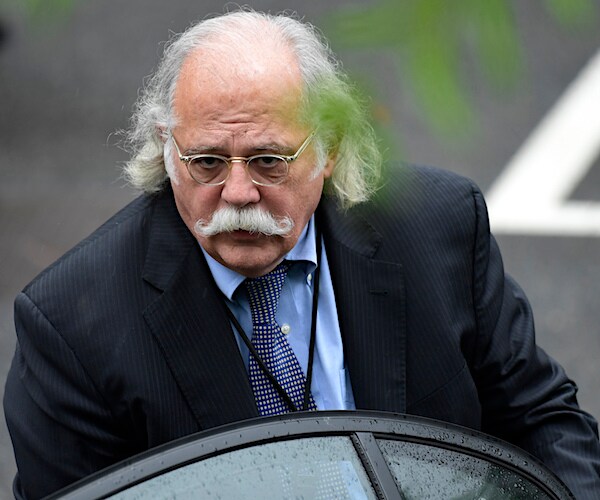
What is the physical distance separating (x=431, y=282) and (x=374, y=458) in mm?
785

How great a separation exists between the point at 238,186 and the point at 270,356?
440 mm

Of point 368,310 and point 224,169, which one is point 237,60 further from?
point 368,310

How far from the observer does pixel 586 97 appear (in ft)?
23.7

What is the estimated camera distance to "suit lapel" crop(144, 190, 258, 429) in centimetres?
254

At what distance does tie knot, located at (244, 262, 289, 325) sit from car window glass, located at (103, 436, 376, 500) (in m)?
0.68

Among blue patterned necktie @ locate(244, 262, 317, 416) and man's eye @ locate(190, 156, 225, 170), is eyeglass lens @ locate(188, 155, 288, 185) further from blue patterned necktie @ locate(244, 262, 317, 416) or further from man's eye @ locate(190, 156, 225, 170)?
blue patterned necktie @ locate(244, 262, 317, 416)

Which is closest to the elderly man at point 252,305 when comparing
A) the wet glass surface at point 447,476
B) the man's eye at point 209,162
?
the man's eye at point 209,162

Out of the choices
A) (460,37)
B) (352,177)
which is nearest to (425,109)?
(460,37)

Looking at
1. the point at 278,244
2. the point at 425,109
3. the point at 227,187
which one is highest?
the point at 425,109

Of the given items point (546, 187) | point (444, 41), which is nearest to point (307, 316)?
point (444, 41)

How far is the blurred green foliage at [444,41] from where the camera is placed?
115cm

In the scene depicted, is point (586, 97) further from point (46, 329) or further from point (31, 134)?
point (46, 329)

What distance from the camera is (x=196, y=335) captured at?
2.57 meters

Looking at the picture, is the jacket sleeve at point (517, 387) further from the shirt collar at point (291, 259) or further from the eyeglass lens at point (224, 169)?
the eyeglass lens at point (224, 169)
